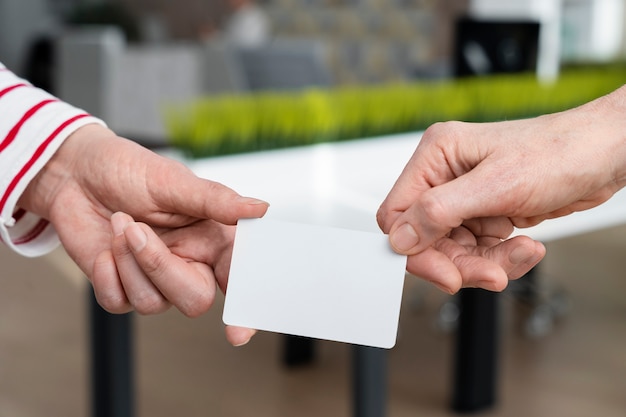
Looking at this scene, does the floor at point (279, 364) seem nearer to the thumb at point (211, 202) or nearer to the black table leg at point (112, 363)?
the black table leg at point (112, 363)

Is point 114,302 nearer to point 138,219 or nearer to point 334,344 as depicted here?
point 138,219

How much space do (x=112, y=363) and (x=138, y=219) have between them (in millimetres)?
1090

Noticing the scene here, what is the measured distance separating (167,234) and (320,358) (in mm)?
1910

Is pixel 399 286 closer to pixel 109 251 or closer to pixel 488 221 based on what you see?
pixel 488 221

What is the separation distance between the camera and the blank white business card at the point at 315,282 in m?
0.76

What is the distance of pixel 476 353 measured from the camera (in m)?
2.39

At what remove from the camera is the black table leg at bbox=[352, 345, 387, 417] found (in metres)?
1.71

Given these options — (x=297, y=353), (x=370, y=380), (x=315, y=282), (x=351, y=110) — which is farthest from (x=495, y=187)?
(x=297, y=353)

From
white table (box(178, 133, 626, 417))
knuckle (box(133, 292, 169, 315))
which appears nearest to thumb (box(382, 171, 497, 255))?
knuckle (box(133, 292, 169, 315))

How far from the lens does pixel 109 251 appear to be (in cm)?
86

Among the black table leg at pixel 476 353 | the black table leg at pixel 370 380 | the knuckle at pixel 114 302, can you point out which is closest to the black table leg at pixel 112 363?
the black table leg at pixel 370 380

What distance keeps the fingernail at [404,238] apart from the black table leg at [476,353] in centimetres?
161

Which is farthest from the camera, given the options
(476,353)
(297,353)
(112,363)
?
(297,353)

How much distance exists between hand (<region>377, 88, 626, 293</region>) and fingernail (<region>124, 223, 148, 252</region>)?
0.23 metres
